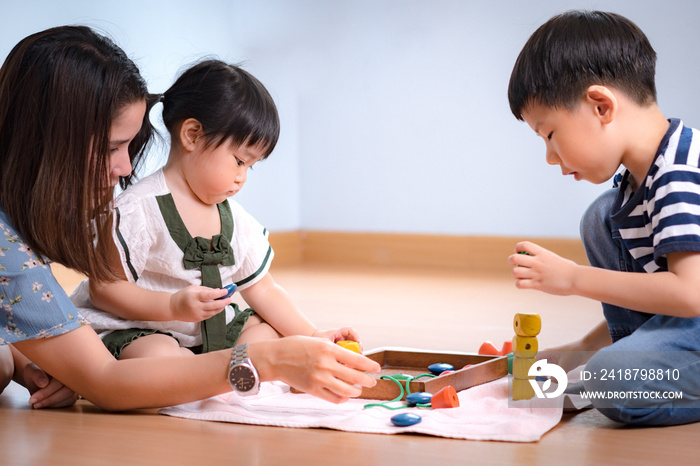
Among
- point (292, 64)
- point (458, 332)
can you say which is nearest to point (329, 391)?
point (458, 332)

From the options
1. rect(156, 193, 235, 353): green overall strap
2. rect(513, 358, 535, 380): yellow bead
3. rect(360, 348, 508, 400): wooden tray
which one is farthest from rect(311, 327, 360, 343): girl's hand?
rect(513, 358, 535, 380): yellow bead

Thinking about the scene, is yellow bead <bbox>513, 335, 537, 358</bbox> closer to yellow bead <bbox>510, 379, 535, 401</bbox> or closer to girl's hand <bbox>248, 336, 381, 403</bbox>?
yellow bead <bbox>510, 379, 535, 401</bbox>

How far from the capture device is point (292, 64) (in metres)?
3.43

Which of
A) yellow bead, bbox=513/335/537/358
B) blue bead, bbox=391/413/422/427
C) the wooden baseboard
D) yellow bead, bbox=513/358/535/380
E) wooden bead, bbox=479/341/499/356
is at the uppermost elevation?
the wooden baseboard

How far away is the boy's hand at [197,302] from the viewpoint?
1.10 metres

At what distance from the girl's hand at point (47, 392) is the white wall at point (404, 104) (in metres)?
1.75

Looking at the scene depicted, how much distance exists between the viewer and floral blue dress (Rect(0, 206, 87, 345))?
1008 millimetres

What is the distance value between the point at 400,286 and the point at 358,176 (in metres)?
0.88

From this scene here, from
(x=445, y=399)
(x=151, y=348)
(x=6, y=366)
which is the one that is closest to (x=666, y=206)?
(x=445, y=399)

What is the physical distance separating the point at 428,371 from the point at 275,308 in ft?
1.01

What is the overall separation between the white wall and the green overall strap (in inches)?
58.8

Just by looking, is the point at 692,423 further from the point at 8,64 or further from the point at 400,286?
the point at 400,286

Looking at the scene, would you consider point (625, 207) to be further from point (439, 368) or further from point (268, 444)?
point (268, 444)

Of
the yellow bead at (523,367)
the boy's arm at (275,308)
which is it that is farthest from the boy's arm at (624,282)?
→ the boy's arm at (275,308)
